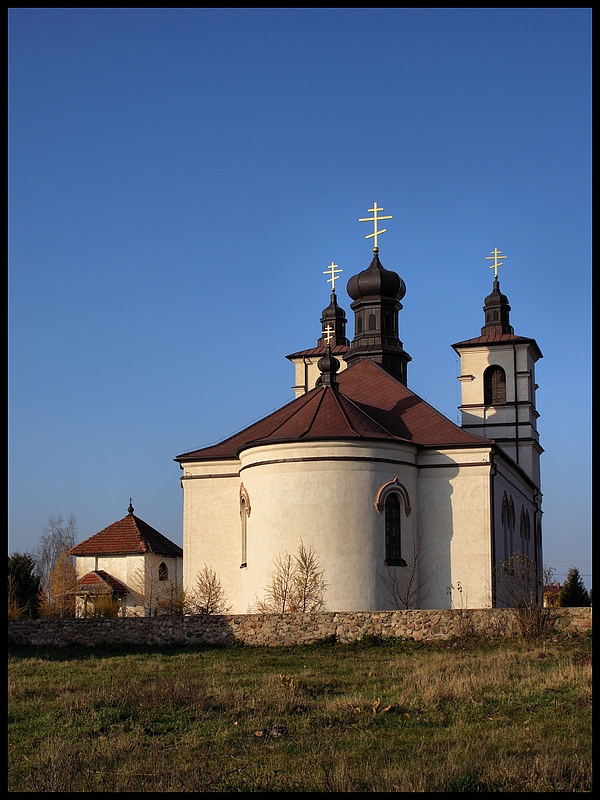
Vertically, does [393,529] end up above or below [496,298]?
below

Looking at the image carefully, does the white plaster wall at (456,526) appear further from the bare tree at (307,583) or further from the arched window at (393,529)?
the bare tree at (307,583)

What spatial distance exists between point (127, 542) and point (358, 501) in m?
16.0

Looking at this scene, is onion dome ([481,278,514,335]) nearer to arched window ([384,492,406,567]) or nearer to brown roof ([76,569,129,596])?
arched window ([384,492,406,567])

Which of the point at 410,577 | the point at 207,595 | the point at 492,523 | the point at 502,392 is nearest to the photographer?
the point at 410,577

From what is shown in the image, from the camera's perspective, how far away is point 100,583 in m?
38.7

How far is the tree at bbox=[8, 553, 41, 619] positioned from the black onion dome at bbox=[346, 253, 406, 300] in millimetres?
16061

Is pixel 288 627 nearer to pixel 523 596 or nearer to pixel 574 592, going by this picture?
pixel 523 596

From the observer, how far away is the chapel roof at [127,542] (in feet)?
130

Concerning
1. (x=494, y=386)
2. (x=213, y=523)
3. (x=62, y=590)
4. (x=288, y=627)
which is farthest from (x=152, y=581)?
(x=288, y=627)

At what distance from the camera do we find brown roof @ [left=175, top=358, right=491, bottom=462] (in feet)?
90.3

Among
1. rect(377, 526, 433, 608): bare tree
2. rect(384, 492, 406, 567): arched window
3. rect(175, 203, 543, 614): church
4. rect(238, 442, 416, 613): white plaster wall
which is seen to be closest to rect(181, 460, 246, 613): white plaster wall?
rect(175, 203, 543, 614): church

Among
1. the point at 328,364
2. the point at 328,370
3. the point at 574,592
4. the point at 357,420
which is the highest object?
the point at 328,364

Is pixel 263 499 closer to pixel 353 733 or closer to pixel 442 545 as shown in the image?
pixel 442 545

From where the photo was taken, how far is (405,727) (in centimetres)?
1183
